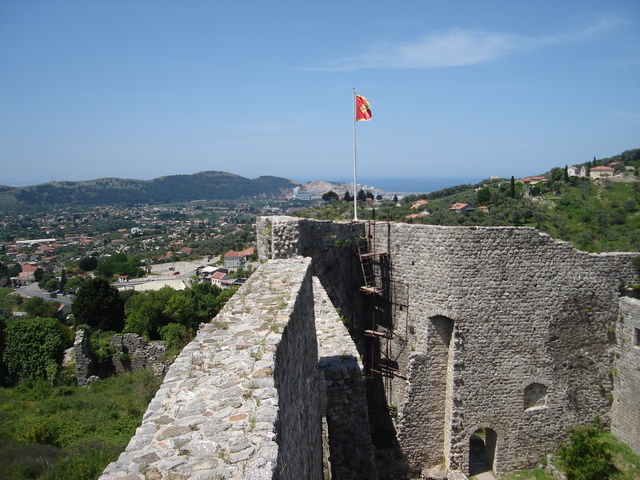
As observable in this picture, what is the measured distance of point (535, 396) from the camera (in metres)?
10.1

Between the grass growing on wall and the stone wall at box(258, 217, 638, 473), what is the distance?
6.25 m

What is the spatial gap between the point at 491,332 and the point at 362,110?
5.98m

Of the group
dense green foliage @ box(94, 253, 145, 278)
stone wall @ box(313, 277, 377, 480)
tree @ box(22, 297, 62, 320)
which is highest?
stone wall @ box(313, 277, 377, 480)

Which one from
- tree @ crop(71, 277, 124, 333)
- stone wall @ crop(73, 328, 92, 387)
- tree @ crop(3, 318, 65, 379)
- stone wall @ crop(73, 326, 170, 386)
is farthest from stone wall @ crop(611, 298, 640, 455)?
tree @ crop(71, 277, 124, 333)

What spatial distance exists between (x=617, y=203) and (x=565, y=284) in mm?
17784

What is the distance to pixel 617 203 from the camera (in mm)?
23969

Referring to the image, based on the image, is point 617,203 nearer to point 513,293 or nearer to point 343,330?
point 513,293

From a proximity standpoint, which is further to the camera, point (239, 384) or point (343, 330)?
point (343, 330)

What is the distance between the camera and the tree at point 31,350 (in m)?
19.4

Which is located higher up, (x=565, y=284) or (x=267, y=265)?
(x=267, y=265)

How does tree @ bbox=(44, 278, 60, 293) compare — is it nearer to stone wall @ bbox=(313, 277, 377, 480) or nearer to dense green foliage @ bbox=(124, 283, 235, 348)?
dense green foliage @ bbox=(124, 283, 235, 348)

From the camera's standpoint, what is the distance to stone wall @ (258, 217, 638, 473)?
954 cm

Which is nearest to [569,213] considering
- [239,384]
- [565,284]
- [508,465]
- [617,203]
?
[617,203]

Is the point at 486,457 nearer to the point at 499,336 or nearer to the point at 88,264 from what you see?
the point at 499,336
